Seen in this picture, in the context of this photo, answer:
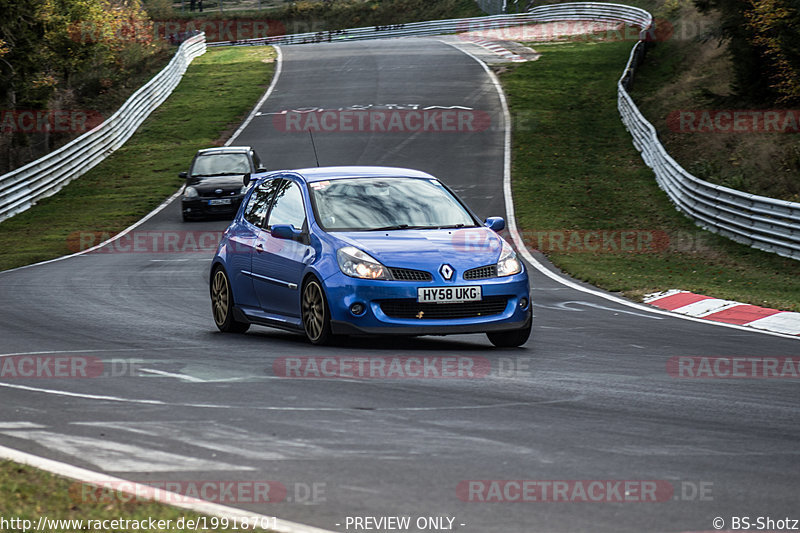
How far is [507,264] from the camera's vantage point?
10.8 metres

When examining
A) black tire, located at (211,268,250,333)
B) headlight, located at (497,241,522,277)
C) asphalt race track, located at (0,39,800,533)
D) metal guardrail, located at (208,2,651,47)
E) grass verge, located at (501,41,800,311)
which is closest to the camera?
asphalt race track, located at (0,39,800,533)

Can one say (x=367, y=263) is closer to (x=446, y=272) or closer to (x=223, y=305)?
(x=446, y=272)

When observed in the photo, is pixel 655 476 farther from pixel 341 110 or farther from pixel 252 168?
pixel 341 110

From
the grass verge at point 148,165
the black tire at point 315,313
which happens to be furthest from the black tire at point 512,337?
the grass verge at point 148,165

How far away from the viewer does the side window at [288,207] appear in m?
11.6

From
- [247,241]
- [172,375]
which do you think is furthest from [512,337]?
[172,375]

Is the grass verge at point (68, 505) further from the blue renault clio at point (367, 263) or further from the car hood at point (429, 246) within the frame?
the car hood at point (429, 246)

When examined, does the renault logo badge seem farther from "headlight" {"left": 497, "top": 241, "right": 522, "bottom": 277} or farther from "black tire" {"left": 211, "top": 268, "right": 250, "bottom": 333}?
"black tire" {"left": 211, "top": 268, "right": 250, "bottom": 333}

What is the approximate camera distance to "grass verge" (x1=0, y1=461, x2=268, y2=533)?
5078 mm

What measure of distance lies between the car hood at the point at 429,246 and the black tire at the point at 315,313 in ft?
1.73

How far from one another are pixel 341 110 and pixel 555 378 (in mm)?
35808

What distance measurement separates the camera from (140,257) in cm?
2295

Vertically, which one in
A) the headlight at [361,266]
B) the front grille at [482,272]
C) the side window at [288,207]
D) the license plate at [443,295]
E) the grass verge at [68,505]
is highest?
the side window at [288,207]

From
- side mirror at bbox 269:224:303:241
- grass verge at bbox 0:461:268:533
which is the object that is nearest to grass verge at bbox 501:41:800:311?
side mirror at bbox 269:224:303:241
